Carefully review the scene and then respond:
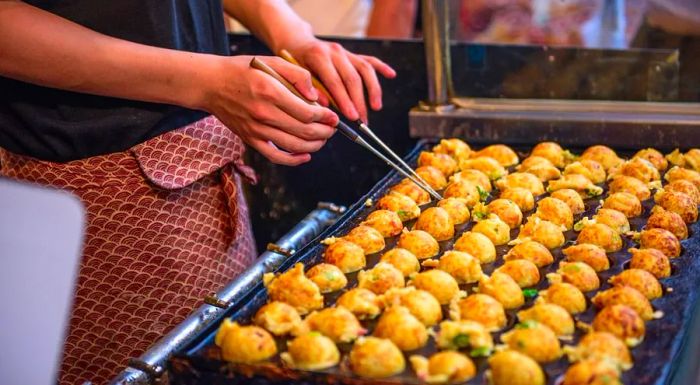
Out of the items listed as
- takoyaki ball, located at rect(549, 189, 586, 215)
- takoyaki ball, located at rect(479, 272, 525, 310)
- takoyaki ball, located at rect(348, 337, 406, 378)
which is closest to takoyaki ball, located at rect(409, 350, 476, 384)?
takoyaki ball, located at rect(348, 337, 406, 378)

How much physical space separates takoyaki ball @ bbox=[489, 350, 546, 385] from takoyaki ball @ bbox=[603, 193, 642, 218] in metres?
0.79

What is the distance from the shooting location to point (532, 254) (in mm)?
1979

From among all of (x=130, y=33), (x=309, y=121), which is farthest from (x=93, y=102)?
(x=309, y=121)

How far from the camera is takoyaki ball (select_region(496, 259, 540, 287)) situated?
1.88m

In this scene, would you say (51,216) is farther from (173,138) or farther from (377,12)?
(377,12)

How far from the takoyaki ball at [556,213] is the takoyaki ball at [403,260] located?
0.39m

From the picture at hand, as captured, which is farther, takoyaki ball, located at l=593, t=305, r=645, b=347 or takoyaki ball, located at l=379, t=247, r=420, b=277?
takoyaki ball, located at l=379, t=247, r=420, b=277

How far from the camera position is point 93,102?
2.29 m

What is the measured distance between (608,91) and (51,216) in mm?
2224

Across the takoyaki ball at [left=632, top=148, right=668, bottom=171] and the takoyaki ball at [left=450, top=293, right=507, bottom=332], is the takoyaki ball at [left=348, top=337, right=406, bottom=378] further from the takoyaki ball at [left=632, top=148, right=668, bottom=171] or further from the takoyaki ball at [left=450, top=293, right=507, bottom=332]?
the takoyaki ball at [left=632, top=148, right=668, bottom=171]

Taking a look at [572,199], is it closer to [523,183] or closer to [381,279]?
[523,183]

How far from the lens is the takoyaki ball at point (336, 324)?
1668 mm

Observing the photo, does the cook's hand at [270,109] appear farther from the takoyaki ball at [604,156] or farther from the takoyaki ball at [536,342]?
the takoyaki ball at [604,156]

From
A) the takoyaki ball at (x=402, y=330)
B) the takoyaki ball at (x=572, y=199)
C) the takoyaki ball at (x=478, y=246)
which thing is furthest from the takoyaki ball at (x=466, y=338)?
the takoyaki ball at (x=572, y=199)
